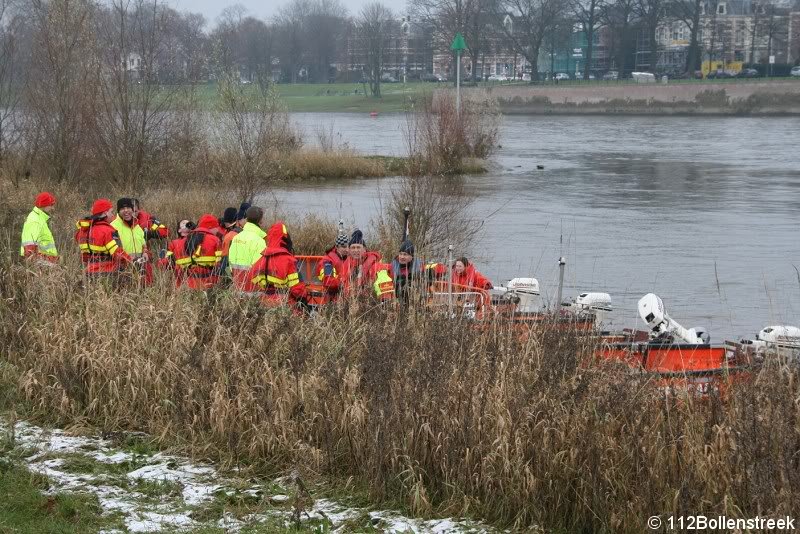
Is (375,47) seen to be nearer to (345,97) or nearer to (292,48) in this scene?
(345,97)

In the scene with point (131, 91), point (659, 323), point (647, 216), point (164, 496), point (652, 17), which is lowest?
point (647, 216)

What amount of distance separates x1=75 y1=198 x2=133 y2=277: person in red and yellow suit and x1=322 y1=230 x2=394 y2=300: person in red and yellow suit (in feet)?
7.55

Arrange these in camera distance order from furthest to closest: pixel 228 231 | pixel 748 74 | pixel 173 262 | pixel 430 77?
pixel 430 77 < pixel 748 74 < pixel 228 231 < pixel 173 262

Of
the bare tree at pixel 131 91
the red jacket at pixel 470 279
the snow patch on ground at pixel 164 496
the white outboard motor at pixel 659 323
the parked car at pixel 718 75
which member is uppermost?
the bare tree at pixel 131 91

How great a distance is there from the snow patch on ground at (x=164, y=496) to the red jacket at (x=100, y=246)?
13.8 ft

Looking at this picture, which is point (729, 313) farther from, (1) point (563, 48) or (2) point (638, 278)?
(1) point (563, 48)

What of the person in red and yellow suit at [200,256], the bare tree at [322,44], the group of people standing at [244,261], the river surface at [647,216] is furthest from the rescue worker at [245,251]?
the bare tree at [322,44]

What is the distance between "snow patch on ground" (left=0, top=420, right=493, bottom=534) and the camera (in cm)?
679

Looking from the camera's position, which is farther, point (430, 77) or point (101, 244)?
point (430, 77)

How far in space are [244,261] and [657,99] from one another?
71.7 m

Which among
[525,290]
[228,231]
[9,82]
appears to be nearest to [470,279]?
[525,290]

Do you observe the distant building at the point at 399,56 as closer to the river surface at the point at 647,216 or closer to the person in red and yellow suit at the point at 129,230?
the river surface at the point at 647,216

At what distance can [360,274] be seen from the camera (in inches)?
453

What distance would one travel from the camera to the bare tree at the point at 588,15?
104394mm
